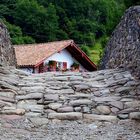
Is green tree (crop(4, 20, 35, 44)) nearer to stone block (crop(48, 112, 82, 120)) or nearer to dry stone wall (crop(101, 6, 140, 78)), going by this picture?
dry stone wall (crop(101, 6, 140, 78))

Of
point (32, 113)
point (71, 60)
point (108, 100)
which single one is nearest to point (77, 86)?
point (108, 100)

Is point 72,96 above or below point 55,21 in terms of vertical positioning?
below

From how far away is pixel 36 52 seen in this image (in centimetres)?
2814

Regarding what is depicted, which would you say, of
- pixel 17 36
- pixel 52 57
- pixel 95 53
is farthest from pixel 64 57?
pixel 95 53

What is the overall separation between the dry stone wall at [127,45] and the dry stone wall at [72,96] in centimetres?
32

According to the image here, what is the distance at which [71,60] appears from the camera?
3056cm

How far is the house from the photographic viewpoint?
1059 inches

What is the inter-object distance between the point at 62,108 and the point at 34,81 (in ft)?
7.41

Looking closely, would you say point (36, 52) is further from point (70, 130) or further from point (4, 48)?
point (70, 130)

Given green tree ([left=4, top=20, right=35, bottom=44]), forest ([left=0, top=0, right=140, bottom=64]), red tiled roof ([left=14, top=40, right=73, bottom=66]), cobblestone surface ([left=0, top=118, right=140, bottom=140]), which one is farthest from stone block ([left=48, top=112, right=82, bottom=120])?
green tree ([left=4, top=20, right=35, bottom=44])

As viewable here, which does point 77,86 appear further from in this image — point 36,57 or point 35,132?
point 36,57

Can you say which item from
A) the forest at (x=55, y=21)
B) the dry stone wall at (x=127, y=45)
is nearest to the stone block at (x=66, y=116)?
the dry stone wall at (x=127, y=45)

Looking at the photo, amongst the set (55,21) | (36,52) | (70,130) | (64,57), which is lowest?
(70,130)

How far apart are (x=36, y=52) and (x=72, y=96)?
2100 cm
